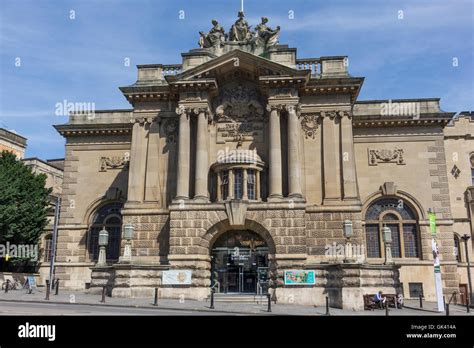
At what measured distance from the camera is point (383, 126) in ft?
121

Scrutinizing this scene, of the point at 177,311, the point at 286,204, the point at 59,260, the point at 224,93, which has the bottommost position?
the point at 177,311

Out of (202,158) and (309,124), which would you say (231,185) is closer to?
(202,158)

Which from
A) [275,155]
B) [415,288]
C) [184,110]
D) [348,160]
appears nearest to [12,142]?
[184,110]

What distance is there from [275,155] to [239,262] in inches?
290

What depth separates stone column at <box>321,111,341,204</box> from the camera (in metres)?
31.9

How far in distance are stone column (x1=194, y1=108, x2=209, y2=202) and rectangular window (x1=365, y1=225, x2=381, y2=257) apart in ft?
42.4

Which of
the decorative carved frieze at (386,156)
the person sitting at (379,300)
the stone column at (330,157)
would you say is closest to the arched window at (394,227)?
the decorative carved frieze at (386,156)

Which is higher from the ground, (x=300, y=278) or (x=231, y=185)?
(x=231, y=185)

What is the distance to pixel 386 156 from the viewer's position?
36.3m

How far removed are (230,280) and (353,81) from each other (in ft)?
51.7

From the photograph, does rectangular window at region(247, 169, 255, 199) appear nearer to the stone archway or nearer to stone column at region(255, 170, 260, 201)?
stone column at region(255, 170, 260, 201)

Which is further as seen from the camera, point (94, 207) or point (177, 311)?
point (94, 207)

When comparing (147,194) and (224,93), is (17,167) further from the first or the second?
(224,93)
